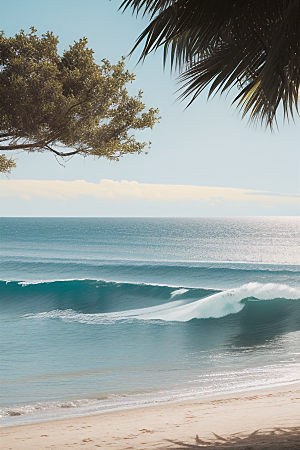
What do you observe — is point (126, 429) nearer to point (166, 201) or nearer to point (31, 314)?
point (31, 314)

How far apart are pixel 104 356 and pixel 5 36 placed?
6.71m

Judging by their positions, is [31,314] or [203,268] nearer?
[31,314]

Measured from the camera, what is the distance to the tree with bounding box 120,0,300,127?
327 cm

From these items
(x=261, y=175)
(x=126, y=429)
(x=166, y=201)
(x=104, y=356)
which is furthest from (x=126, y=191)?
(x=126, y=429)

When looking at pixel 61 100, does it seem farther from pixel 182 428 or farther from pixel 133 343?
pixel 133 343

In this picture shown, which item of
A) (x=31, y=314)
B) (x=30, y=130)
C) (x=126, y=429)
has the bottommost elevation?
(x=31, y=314)

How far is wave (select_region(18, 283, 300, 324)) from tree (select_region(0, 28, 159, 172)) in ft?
28.2

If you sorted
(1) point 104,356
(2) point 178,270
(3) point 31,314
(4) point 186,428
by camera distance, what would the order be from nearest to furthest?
(4) point 186,428 → (1) point 104,356 → (3) point 31,314 → (2) point 178,270

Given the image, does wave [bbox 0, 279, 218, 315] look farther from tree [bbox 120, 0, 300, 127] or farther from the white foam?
tree [bbox 120, 0, 300, 127]

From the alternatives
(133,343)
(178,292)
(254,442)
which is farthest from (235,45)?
(178,292)

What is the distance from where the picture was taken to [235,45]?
353cm

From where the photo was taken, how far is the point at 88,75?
5457 mm

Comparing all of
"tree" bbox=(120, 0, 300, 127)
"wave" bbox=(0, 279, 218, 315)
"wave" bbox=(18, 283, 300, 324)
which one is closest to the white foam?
"wave" bbox=(0, 279, 218, 315)

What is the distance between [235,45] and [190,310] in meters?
12.3
